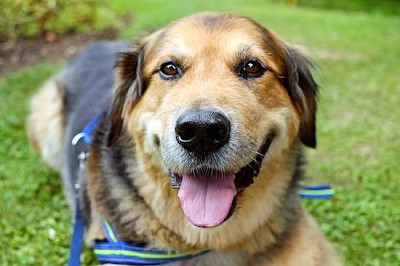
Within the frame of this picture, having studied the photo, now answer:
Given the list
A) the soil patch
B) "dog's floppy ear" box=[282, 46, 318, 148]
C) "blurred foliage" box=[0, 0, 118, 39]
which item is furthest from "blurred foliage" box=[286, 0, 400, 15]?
"dog's floppy ear" box=[282, 46, 318, 148]

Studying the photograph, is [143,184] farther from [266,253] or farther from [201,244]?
[266,253]

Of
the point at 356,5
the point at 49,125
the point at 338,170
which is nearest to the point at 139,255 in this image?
the point at 49,125

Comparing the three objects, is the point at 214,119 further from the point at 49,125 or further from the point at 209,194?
the point at 49,125

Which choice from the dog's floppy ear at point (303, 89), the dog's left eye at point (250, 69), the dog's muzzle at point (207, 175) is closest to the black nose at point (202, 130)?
the dog's muzzle at point (207, 175)

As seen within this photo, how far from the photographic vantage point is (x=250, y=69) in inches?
147

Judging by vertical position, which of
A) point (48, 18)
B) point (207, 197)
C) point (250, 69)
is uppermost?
point (250, 69)

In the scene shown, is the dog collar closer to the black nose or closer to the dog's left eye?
the black nose

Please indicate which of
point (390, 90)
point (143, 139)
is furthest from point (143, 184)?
point (390, 90)

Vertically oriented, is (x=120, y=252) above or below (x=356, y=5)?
above

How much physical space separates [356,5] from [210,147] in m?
21.9

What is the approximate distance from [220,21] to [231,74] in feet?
1.31

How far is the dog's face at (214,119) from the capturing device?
329 centimetres

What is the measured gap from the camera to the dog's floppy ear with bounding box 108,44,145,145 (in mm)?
4164

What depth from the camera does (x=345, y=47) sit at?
12914 millimetres
